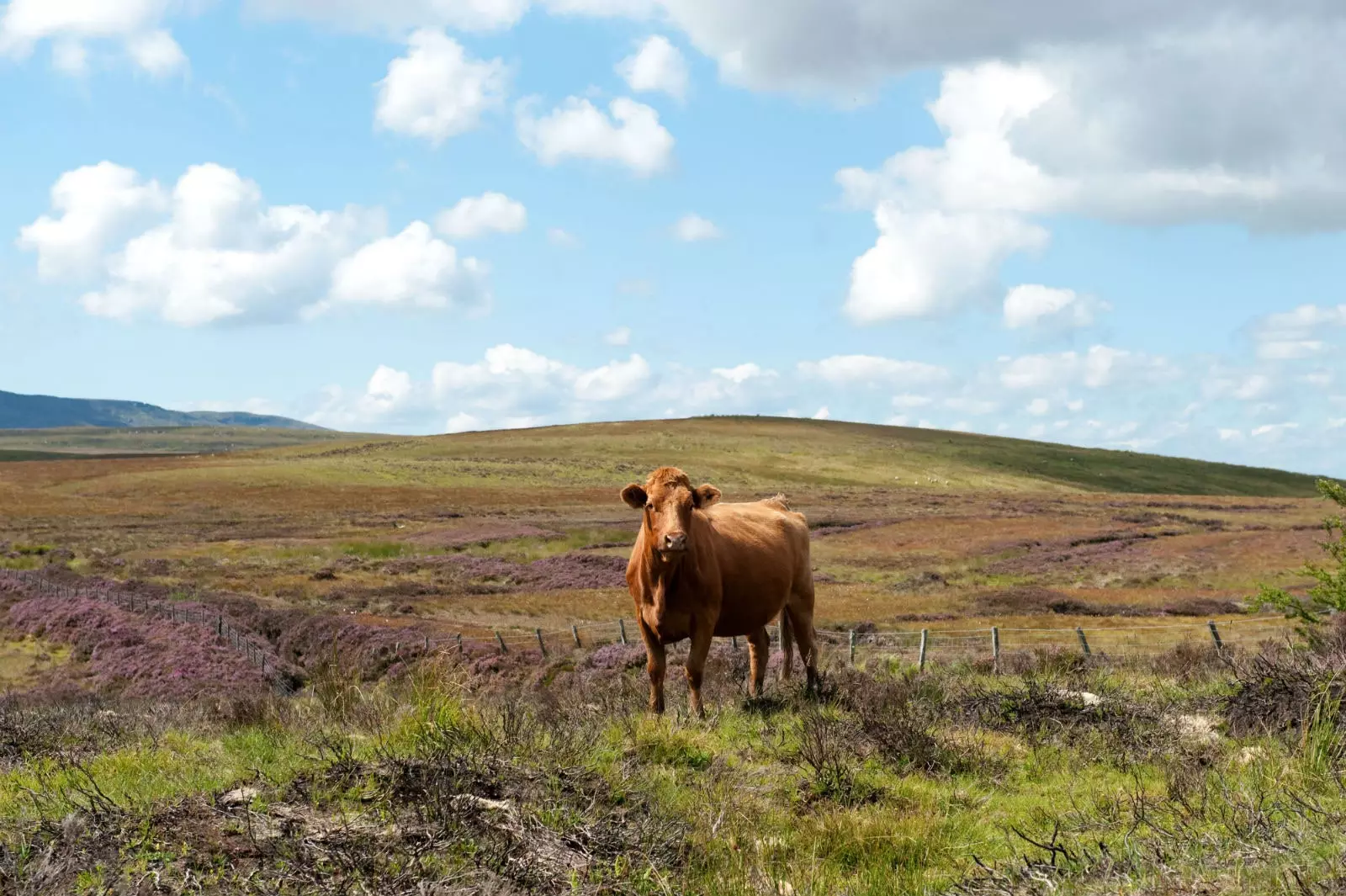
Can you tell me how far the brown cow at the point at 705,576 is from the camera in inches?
388

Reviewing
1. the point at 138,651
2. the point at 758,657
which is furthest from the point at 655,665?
the point at 138,651

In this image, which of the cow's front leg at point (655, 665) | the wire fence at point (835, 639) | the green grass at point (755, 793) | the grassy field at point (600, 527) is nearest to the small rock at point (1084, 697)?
the green grass at point (755, 793)

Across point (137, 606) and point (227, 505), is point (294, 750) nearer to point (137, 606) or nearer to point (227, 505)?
point (137, 606)

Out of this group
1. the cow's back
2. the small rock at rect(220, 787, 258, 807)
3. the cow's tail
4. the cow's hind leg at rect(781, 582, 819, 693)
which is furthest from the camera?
the cow's tail

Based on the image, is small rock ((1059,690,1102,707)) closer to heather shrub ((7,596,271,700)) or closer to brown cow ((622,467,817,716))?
brown cow ((622,467,817,716))

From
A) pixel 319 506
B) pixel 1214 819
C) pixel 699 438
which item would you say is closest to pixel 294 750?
pixel 1214 819

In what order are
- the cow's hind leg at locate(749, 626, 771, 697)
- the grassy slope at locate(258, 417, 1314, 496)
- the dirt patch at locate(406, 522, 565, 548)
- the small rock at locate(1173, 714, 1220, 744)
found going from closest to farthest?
the small rock at locate(1173, 714, 1220, 744)
the cow's hind leg at locate(749, 626, 771, 697)
the dirt patch at locate(406, 522, 565, 548)
the grassy slope at locate(258, 417, 1314, 496)

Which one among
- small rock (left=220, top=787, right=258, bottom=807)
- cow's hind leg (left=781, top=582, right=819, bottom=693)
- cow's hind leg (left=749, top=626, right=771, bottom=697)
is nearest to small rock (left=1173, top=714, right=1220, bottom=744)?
cow's hind leg (left=781, top=582, right=819, bottom=693)

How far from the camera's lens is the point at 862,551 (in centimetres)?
5672

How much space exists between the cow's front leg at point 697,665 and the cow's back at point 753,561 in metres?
0.66

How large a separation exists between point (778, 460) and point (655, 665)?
387 ft

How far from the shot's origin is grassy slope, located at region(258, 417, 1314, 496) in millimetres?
112250

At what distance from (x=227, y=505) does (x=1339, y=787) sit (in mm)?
87436

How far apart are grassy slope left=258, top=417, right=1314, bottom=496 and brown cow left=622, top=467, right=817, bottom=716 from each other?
301 ft
